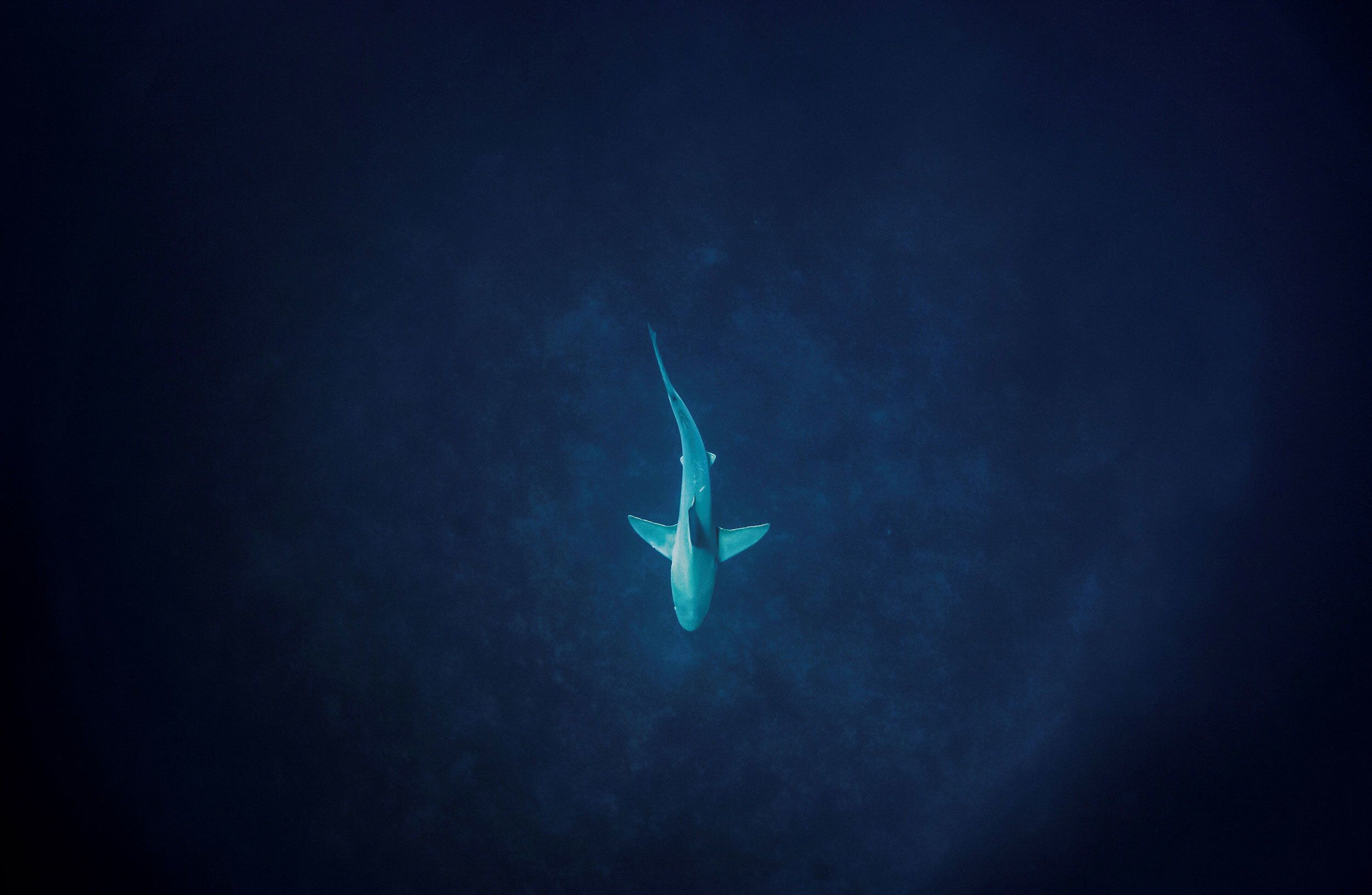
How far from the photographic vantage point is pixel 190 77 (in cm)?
545

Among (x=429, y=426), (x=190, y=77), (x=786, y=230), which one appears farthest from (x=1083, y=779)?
(x=190, y=77)

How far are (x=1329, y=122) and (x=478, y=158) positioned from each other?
19.5ft

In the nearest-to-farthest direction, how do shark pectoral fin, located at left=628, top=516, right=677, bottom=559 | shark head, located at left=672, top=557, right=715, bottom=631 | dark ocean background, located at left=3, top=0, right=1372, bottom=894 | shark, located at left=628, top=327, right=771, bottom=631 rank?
shark, located at left=628, top=327, right=771, bottom=631, shark head, located at left=672, top=557, right=715, bottom=631, shark pectoral fin, located at left=628, top=516, right=677, bottom=559, dark ocean background, located at left=3, top=0, right=1372, bottom=894

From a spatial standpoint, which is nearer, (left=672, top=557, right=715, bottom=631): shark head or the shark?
the shark

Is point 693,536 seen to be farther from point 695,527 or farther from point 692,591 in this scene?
point 692,591

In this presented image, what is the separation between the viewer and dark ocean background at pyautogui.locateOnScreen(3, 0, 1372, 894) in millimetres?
5242

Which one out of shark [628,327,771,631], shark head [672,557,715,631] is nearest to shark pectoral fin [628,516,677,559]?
shark [628,327,771,631]

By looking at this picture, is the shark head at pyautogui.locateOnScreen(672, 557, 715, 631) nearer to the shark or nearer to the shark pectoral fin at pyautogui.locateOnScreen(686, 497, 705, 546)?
the shark

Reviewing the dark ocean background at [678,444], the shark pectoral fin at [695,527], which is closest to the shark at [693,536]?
the shark pectoral fin at [695,527]

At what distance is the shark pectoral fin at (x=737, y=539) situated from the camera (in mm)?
4816

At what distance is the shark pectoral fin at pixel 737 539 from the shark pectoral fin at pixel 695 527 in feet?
1.45

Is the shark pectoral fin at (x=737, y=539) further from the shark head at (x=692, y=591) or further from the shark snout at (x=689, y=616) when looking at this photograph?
the shark snout at (x=689, y=616)

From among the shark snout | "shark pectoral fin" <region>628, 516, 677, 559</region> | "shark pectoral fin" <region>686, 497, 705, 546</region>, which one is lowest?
the shark snout

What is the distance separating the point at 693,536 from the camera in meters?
4.32
